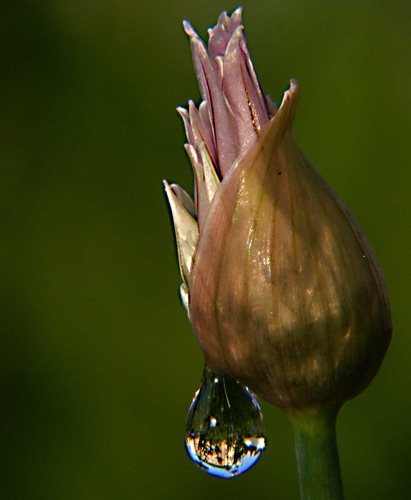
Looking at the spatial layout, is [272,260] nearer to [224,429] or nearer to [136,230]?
[224,429]

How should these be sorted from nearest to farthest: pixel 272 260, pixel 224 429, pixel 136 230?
Result: 1. pixel 272 260
2. pixel 224 429
3. pixel 136 230

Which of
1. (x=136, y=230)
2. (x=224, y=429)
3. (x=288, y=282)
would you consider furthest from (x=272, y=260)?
(x=136, y=230)

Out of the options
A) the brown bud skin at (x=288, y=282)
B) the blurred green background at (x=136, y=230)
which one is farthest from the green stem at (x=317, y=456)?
the blurred green background at (x=136, y=230)

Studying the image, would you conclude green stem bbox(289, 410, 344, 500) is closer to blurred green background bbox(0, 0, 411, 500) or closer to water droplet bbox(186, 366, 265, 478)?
water droplet bbox(186, 366, 265, 478)

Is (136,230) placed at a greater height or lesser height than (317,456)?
greater

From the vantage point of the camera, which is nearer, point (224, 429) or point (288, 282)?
point (288, 282)

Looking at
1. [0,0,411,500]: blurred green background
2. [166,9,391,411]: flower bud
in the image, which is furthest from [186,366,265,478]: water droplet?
[0,0,411,500]: blurred green background
